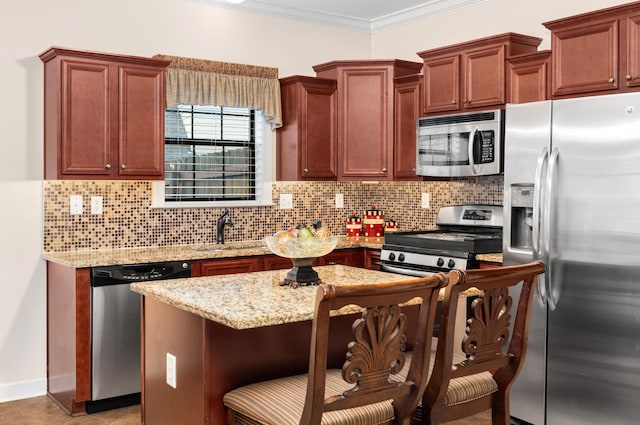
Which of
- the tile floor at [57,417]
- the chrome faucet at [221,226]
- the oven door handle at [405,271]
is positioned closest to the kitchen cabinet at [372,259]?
the oven door handle at [405,271]

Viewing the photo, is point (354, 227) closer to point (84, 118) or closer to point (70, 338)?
point (84, 118)

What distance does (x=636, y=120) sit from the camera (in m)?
3.26

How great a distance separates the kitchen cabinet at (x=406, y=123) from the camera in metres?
5.17

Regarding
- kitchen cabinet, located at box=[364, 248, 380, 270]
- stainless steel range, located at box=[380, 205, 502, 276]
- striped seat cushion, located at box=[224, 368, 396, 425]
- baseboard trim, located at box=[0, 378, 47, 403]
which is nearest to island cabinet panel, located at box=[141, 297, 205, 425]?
striped seat cushion, located at box=[224, 368, 396, 425]

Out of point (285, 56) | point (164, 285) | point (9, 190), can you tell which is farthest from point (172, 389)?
point (285, 56)

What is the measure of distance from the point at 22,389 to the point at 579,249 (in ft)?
11.7

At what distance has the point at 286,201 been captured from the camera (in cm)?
567

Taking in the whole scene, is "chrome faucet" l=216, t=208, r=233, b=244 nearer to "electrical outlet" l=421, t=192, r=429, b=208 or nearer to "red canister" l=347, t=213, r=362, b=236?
"red canister" l=347, t=213, r=362, b=236

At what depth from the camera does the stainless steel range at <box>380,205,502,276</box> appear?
173 inches

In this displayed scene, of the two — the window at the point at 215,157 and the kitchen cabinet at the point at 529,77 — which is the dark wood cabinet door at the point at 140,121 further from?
the kitchen cabinet at the point at 529,77

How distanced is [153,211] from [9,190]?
0.98 metres

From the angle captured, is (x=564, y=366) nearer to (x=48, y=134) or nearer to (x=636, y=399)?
(x=636, y=399)

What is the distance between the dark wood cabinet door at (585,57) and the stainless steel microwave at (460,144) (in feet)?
1.96

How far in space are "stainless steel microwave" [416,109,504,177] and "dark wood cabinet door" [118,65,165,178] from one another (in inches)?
73.7
